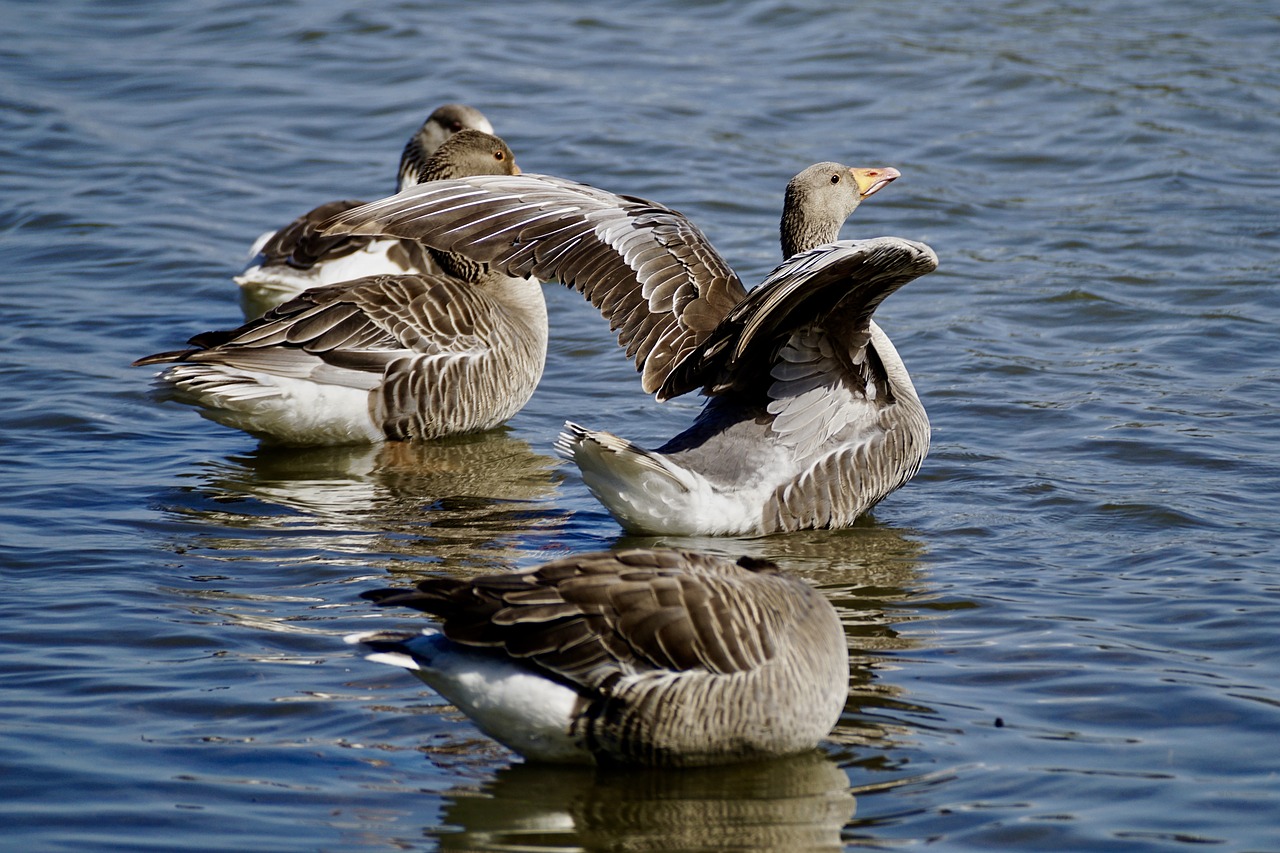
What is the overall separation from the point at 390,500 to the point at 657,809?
3.89 meters

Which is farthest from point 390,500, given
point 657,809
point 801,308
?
point 657,809

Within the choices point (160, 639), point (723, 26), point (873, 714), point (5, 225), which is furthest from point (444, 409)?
point (723, 26)

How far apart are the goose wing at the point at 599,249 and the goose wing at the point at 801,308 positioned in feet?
0.81

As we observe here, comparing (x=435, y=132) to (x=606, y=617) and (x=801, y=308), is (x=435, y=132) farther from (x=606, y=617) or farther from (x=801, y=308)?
(x=606, y=617)

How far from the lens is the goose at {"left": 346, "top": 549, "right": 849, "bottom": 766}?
507 centimetres

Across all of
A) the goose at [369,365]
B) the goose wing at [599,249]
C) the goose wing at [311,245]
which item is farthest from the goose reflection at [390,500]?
the goose wing at [311,245]

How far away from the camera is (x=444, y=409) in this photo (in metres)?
9.70

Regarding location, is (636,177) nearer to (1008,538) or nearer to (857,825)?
(1008,538)

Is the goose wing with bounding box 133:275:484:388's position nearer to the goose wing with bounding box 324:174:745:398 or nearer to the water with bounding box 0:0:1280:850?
the water with bounding box 0:0:1280:850

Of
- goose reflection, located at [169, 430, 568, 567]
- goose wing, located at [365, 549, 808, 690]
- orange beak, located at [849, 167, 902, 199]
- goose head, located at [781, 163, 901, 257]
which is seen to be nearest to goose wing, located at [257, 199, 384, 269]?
goose reflection, located at [169, 430, 568, 567]

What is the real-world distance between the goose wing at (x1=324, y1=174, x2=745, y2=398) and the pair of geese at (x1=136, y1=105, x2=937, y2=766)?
12mm

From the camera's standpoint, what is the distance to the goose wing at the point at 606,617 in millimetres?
5051

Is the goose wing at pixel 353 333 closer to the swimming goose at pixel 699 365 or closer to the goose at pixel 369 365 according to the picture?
the goose at pixel 369 365

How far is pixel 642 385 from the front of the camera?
29.2 ft
